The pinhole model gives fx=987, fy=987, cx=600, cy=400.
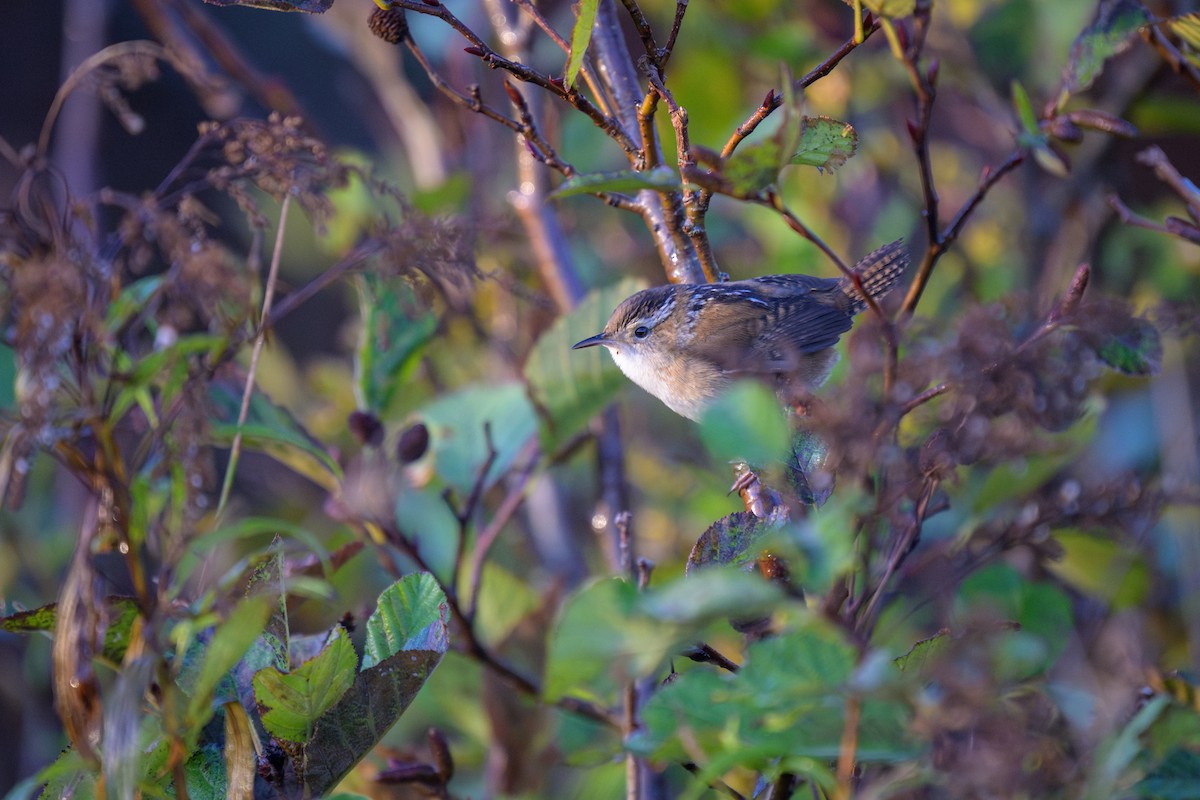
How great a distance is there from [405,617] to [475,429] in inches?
34.9

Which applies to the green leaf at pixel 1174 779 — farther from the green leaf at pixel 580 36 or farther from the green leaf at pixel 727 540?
the green leaf at pixel 580 36

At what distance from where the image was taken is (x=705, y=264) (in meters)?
1.68

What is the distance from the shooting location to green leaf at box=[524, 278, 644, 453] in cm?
214

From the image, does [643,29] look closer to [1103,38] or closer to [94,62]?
[1103,38]

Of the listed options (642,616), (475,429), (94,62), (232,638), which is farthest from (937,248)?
(94,62)

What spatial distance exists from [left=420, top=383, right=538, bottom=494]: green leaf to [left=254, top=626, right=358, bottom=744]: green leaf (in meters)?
0.89

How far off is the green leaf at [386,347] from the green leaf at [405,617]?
0.66 metres

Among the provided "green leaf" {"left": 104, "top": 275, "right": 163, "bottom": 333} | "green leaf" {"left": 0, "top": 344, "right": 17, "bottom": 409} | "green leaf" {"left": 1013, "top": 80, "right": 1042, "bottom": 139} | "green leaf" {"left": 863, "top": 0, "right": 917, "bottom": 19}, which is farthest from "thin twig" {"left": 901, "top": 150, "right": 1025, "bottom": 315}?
"green leaf" {"left": 0, "top": 344, "right": 17, "bottom": 409}

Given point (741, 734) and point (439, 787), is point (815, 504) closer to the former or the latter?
point (741, 734)

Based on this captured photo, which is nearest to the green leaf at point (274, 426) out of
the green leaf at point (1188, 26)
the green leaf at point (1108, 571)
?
the green leaf at point (1188, 26)

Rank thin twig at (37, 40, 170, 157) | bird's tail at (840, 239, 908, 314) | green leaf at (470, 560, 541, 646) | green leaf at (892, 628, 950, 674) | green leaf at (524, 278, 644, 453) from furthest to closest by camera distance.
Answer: bird's tail at (840, 239, 908, 314)
green leaf at (470, 560, 541, 646)
green leaf at (524, 278, 644, 453)
thin twig at (37, 40, 170, 157)
green leaf at (892, 628, 950, 674)

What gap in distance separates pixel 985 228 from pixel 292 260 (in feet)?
9.19

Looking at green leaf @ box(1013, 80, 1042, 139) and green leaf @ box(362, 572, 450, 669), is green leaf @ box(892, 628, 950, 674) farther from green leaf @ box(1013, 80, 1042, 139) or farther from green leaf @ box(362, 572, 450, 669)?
green leaf @ box(1013, 80, 1042, 139)

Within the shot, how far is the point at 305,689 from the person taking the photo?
1.20 m
